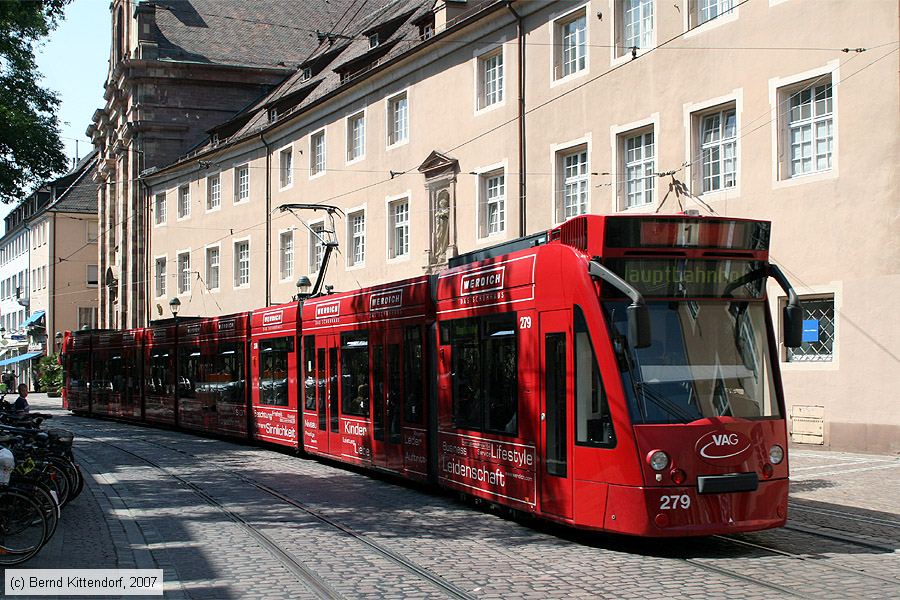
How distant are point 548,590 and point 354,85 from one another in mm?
30351

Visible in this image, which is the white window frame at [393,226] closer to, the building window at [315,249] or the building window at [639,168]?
the building window at [315,249]

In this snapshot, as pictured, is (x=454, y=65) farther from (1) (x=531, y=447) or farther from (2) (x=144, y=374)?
(1) (x=531, y=447)

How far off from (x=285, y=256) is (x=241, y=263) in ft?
16.7

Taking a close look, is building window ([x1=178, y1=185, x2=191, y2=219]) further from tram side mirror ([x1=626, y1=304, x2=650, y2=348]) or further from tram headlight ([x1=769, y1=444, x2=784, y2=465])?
tram side mirror ([x1=626, y1=304, x2=650, y2=348])

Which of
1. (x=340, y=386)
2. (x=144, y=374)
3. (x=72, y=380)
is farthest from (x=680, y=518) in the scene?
(x=72, y=380)

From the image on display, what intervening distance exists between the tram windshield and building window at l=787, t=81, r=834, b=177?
434 inches

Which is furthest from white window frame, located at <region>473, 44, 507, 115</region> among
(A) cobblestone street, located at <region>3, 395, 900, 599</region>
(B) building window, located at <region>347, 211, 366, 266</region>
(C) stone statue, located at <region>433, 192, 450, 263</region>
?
(A) cobblestone street, located at <region>3, 395, 900, 599</region>

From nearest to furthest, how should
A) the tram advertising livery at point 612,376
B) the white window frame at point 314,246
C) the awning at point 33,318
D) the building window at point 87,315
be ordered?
the tram advertising livery at point 612,376 → the white window frame at point 314,246 → the awning at point 33,318 → the building window at point 87,315

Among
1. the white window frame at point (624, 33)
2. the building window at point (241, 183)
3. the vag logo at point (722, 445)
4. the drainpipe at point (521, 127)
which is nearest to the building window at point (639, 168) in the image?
the white window frame at point (624, 33)

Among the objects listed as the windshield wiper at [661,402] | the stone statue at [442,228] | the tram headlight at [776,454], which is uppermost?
the stone statue at [442,228]

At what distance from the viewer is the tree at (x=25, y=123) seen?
25.7 metres

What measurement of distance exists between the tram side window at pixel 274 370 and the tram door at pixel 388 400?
4.95 m

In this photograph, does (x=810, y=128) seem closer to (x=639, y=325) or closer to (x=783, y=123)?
(x=783, y=123)

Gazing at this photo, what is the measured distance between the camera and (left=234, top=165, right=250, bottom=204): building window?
1836 inches
